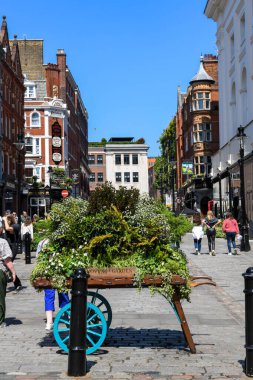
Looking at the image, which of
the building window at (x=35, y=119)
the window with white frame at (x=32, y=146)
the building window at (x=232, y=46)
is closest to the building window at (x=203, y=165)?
the window with white frame at (x=32, y=146)

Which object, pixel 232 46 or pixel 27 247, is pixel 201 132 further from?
pixel 27 247

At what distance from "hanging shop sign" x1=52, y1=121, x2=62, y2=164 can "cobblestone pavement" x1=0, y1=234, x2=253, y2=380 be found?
57338 millimetres

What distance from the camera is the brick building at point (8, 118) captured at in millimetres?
48812

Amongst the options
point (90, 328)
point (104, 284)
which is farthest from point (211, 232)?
point (104, 284)

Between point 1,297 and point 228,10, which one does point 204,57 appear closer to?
point 228,10

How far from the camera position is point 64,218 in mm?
8016

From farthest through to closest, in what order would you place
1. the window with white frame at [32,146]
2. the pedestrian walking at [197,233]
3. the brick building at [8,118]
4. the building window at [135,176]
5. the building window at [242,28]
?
the building window at [135,176] → the window with white frame at [32,146] → the brick building at [8,118] → the building window at [242,28] → the pedestrian walking at [197,233]

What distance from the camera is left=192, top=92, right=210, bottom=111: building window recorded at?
66.1 meters

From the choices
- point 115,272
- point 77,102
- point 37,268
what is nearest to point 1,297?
point 37,268

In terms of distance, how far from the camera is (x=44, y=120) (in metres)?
70.4

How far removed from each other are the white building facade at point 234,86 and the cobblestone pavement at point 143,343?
23580 mm

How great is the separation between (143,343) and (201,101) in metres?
60.0

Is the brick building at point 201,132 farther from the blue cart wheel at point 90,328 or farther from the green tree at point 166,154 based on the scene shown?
the blue cart wheel at point 90,328

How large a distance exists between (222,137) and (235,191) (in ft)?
27.2
